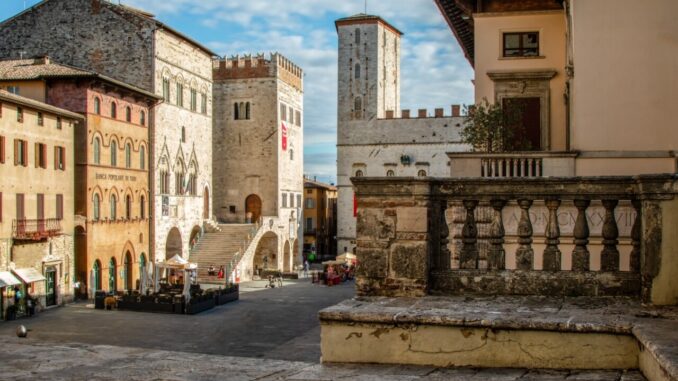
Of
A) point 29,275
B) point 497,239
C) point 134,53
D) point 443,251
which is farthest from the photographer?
point 134,53

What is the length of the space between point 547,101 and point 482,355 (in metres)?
17.9

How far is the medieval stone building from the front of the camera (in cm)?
4438

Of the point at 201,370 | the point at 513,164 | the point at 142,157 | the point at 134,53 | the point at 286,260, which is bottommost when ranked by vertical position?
the point at 286,260

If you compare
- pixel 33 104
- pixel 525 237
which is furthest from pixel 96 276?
pixel 525 237

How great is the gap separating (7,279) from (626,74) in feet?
78.3

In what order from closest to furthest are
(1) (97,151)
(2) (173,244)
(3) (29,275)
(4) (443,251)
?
(4) (443,251)
(3) (29,275)
(1) (97,151)
(2) (173,244)

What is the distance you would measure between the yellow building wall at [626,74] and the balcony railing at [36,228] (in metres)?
23.7

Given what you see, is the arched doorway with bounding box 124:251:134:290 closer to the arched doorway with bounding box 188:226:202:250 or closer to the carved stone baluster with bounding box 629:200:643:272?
the arched doorway with bounding box 188:226:202:250

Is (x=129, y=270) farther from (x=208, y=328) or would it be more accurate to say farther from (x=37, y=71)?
(x=208, y=328)

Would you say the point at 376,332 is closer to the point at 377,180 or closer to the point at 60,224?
the point at 377,180

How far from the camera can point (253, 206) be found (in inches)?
2413

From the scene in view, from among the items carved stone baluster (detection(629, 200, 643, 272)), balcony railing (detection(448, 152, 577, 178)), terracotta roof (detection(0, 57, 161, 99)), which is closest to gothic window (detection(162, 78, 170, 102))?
terracotta roof (detection(0, 57, 161, 99))

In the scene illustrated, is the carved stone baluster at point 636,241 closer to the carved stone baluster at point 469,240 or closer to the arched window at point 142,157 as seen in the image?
the carved stone baluster at point 469,240

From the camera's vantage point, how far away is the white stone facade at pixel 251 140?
60.6 m
